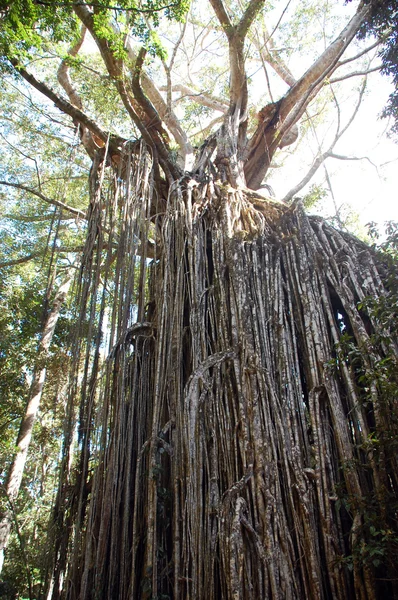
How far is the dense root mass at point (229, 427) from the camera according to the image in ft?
7.62

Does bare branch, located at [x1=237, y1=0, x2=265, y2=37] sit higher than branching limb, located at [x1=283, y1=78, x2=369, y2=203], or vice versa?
branching limb, located at [x1=283, y1=78, x2=369, y2=203]

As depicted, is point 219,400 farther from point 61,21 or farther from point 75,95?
point 75,95

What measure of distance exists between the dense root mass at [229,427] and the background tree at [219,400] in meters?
0.01

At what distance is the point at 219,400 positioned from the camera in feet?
9.41

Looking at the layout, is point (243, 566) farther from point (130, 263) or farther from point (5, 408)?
point (5, 408)

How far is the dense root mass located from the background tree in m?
0.01

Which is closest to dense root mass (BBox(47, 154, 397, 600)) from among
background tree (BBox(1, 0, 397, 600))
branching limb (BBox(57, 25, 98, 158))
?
background tree (BBox(1, 0, 397, 600))

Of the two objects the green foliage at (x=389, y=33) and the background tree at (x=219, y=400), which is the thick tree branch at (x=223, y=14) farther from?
the green foliage at (x=389, y=33)

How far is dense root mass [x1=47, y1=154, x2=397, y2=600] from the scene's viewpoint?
91.4 inches

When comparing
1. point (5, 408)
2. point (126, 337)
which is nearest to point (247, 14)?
point (126, 337)

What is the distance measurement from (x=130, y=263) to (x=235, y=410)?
4.63ft

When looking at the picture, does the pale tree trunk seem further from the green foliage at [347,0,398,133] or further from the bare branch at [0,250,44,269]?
the green foliage at [347,0,398,133]

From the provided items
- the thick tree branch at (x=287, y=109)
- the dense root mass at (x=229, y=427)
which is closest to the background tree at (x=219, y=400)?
the dense root mass at (x=229, y=427)

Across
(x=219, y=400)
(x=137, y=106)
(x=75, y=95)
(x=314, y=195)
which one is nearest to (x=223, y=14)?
(x=137, y=106)
